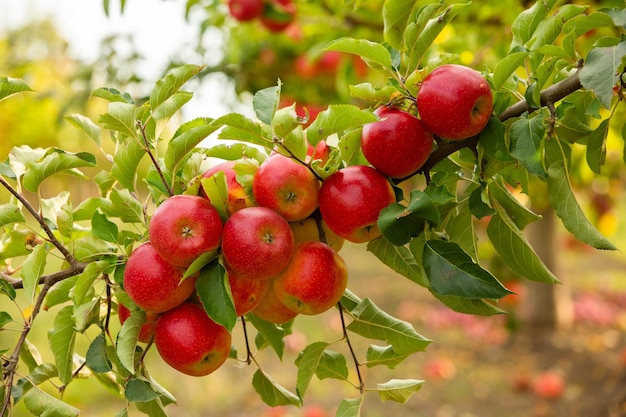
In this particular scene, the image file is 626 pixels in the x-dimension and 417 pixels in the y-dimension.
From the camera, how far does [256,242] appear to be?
2.25ft

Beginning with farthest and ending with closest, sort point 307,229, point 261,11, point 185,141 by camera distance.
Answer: point 261,11 < point 307,229 < point 185,141

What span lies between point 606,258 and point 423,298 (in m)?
4.02

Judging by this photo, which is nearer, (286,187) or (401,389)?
(286,187)

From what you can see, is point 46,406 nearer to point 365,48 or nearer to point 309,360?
point 309,360

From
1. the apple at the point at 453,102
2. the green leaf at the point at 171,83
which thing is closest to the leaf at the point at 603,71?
the apple at the point at 453,102

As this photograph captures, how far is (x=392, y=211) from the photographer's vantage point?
2.25 ft

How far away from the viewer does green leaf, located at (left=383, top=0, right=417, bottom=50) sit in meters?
0.84

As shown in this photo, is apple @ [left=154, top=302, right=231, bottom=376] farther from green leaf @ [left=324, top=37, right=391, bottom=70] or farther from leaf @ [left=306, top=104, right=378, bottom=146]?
green leaf @ [left=324, top=37, right=391, bottom=70]

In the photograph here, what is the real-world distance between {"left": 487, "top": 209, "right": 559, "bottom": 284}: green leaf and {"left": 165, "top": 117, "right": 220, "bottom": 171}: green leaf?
38cm

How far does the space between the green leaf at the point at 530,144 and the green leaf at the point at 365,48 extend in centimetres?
18

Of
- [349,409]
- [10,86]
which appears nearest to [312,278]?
[349,409]

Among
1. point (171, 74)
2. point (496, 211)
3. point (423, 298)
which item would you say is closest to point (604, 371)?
point (423, 298)

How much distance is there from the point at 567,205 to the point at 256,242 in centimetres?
38

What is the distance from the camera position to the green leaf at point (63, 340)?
2.66 feet
